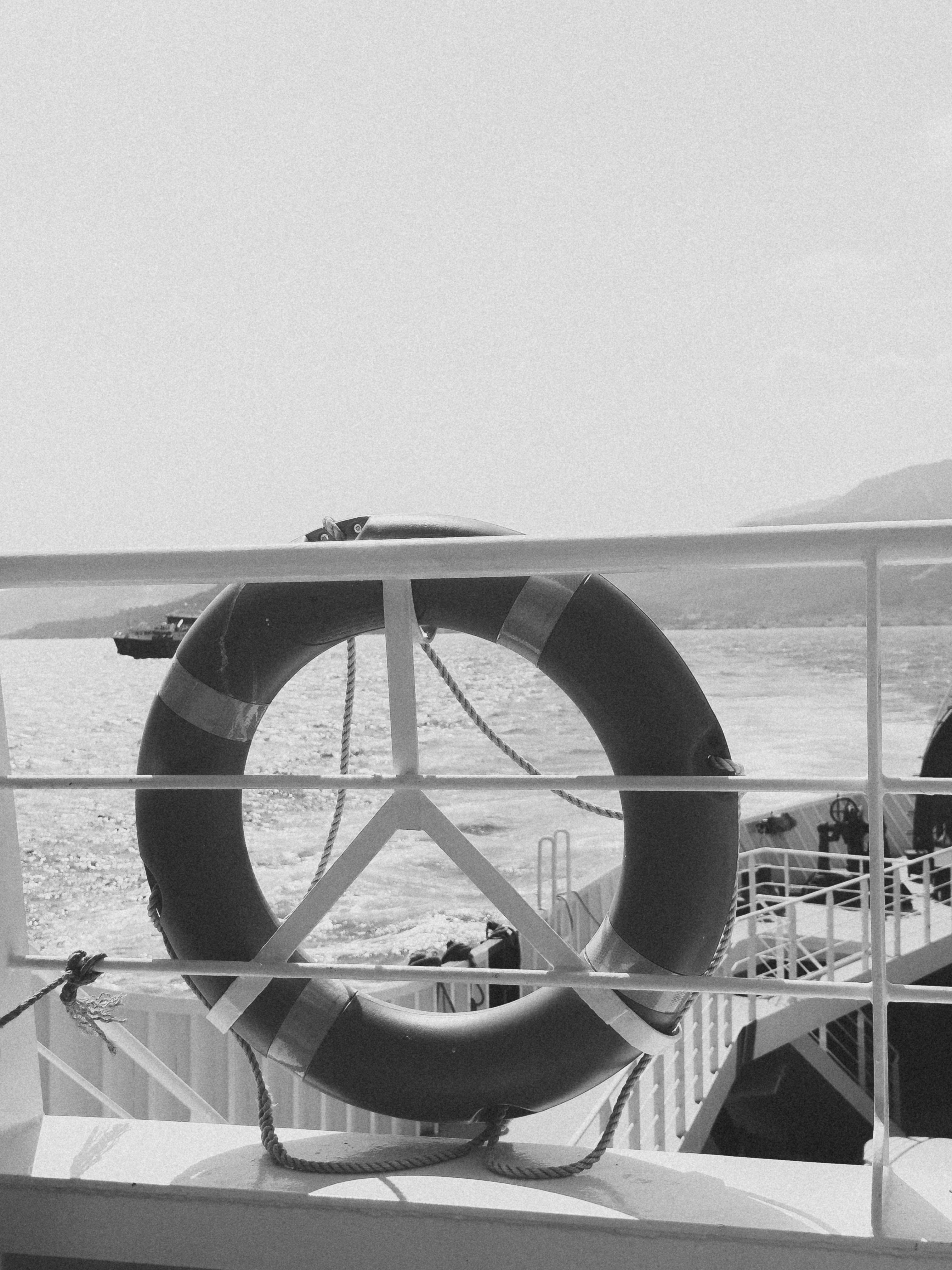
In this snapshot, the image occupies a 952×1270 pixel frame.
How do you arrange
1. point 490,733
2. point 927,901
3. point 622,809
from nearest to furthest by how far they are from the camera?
point 622,809
point 490,733
point 927,901

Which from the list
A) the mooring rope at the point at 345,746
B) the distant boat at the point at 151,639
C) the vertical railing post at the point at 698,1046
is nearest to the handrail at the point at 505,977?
the mooring rope at the point at 345,746

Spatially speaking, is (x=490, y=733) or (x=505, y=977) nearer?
(x=505, y=977)

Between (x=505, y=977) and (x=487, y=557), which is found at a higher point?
(x=487, y=557)

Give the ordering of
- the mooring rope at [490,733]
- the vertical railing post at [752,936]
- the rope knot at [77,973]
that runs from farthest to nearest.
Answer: the vertical railing post at [752,936], the mooring rope at [490,733], the rope knot at [77,973]

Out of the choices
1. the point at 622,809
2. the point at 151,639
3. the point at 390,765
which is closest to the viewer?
the point at 622,809

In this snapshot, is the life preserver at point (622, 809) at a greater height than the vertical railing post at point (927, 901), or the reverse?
the life preserver at point (622, 809)

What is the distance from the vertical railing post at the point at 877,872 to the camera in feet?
3.15

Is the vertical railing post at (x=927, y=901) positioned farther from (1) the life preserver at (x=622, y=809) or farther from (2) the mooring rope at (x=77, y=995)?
(2) the mooring rope at (x=77, y=995)

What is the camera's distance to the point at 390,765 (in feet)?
43.8

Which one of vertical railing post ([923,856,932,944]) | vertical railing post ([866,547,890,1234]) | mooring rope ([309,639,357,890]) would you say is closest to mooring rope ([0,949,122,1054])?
mooring rope ([309,639,357,890])

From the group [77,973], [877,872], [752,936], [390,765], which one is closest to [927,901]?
[752,936]

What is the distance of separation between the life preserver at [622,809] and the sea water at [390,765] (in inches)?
3.1

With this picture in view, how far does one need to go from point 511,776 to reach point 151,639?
30.7 meters

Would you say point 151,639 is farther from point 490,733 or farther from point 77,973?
point 77,973
